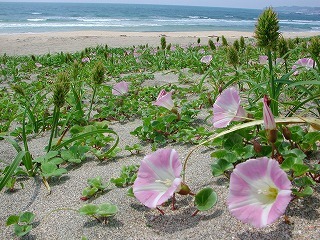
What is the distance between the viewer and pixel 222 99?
1481 millimetres

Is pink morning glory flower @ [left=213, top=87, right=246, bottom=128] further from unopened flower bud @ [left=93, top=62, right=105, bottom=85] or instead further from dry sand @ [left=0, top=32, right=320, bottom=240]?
unopened flower bud @ [left=93, top=62, right=105, bottom=85]

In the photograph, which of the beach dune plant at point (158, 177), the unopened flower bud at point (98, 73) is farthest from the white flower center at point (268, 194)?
the unopened flower bud at point (98, 73)

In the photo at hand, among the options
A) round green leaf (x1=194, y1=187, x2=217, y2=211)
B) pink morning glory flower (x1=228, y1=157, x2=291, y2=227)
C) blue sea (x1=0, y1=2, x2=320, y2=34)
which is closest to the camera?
pink morning glory flower (x1=228, y1=157, x2=291, y2=227)

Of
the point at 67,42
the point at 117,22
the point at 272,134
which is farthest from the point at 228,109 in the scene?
the point at 117,22

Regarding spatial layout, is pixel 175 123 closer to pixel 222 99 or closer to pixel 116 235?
pixel 222 99

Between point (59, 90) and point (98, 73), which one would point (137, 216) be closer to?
point (59, 90)

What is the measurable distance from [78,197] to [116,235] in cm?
39

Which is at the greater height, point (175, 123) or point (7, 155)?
point (175, 123)

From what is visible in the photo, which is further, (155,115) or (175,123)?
(155,115)

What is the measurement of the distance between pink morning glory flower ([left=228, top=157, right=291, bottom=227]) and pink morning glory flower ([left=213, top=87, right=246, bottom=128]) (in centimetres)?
52

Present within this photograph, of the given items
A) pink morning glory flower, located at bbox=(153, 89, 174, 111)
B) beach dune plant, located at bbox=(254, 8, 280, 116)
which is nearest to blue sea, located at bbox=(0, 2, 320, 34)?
pink morning glory flower, located at bbox=(153, 89, 174, 111)

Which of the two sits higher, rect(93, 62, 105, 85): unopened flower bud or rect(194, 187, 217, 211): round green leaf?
rect(93, 62, 105, 85): unopened flower bud

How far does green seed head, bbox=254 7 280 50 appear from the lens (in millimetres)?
1562

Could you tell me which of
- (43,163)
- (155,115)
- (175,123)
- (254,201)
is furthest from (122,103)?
(254,201)
